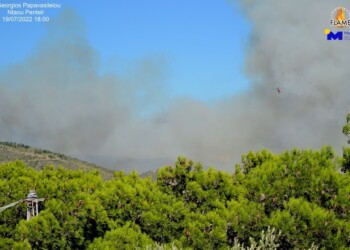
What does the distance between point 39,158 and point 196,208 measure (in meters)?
117

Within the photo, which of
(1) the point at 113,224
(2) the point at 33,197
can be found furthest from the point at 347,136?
(2) the point at 33,197

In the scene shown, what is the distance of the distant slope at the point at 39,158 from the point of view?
124731 millimetres

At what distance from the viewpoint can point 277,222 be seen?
20.9 metres

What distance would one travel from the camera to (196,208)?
26703mm

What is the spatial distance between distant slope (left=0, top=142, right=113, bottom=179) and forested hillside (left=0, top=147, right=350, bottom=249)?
92.2m

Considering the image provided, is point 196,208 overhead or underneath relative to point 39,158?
underneath

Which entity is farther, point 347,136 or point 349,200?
point 347,136

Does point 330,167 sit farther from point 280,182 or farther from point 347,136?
point 347,136

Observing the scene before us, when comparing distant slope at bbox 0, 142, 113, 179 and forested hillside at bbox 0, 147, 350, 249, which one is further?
distant slope at bbox 0, 142, 113, 179

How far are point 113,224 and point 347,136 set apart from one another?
11.7m

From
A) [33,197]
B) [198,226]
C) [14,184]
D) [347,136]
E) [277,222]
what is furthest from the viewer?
[14,184]

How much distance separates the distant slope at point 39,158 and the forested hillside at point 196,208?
92.2 meters

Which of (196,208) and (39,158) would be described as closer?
(196,208)

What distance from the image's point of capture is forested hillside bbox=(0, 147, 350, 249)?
20938 millimetres
